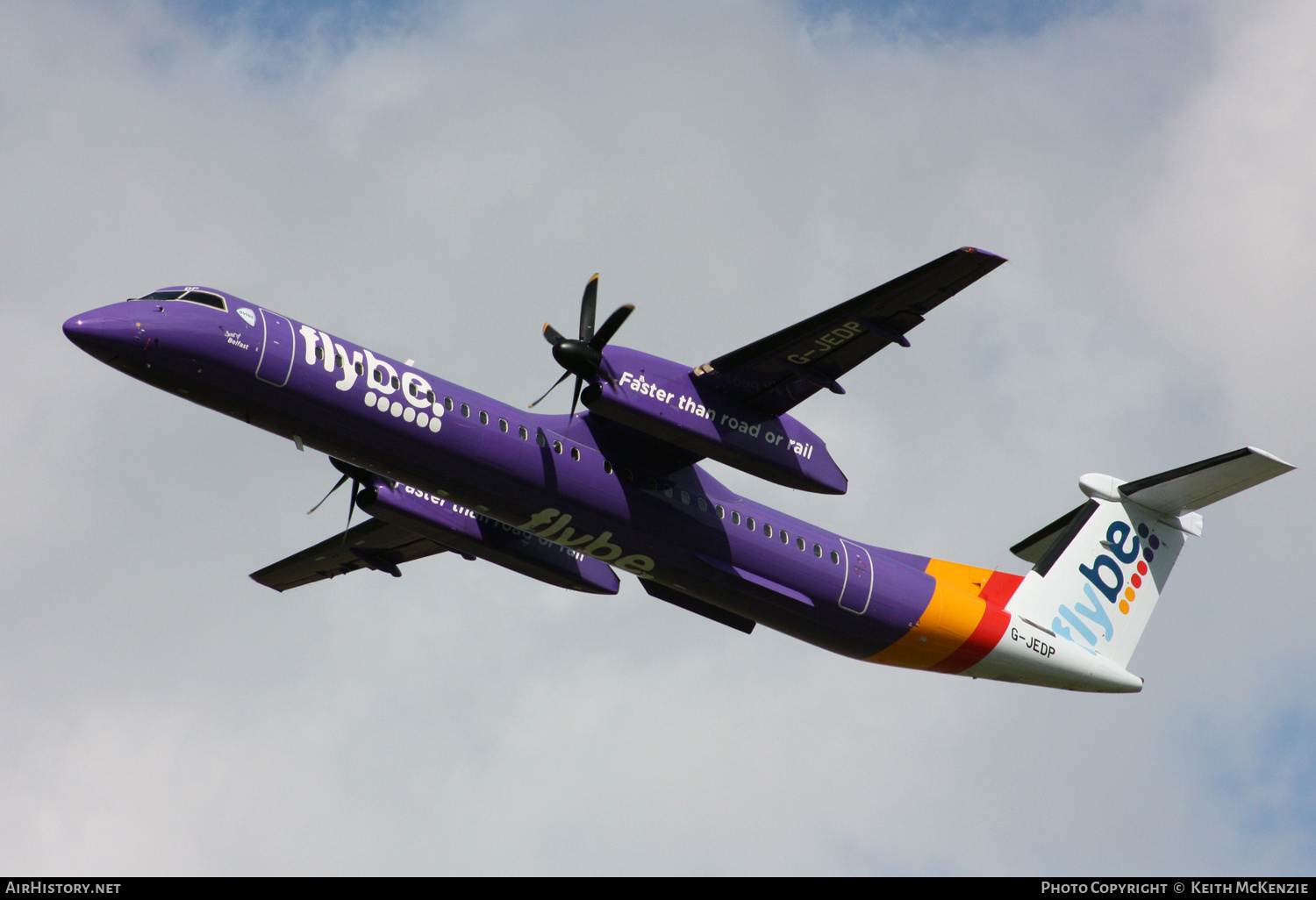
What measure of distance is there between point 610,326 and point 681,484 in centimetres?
348

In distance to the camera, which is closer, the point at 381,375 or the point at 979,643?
the point at 381,375

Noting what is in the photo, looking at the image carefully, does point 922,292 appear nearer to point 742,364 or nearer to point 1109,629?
point 742,364

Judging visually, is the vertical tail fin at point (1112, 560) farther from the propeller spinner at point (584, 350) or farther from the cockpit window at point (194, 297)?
the cockpit window at point (194, 297)

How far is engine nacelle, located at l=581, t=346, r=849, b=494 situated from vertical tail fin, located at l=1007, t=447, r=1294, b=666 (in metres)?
Result: 6.78

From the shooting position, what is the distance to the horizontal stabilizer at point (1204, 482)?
25.8m

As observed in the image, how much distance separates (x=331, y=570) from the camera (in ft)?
98.5

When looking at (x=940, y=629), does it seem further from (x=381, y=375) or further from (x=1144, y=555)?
(x=381, y=375)

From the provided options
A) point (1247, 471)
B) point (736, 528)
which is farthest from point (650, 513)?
point (1247, 471)

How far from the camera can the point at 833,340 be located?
2328 cm

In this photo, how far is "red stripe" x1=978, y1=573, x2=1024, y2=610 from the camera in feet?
91.9

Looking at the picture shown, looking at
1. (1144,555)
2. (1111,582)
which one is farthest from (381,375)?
(1144,555)

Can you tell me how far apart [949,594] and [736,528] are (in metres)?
5.14

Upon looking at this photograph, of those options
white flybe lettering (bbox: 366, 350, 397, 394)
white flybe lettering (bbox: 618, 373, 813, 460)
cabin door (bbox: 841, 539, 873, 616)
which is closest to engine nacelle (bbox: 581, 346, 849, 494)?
white flybe lettering (bbox: 618, 373, 813, 460)

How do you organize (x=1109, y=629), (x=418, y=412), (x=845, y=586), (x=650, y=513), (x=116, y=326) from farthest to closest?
(x=1109, y=629)
(x=845, y=586)
(x=650, y=513)
(x=418, y=412)
(x=116, y=326)
